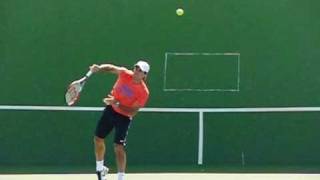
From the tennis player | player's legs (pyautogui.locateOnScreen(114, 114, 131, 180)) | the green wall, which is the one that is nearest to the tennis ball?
the green wall

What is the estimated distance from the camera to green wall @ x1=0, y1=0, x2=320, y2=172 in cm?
916

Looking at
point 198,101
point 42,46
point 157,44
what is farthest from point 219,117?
point 42,46

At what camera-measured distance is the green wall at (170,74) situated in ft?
30.0

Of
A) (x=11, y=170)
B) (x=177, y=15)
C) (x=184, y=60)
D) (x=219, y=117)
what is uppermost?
(x=177, y=15)

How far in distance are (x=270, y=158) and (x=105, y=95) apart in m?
2.25

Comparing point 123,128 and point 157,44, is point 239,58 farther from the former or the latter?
point 123,128

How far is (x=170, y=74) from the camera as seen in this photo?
30.3ft

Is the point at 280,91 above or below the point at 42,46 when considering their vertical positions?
below

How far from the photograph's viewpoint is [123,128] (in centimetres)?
741
